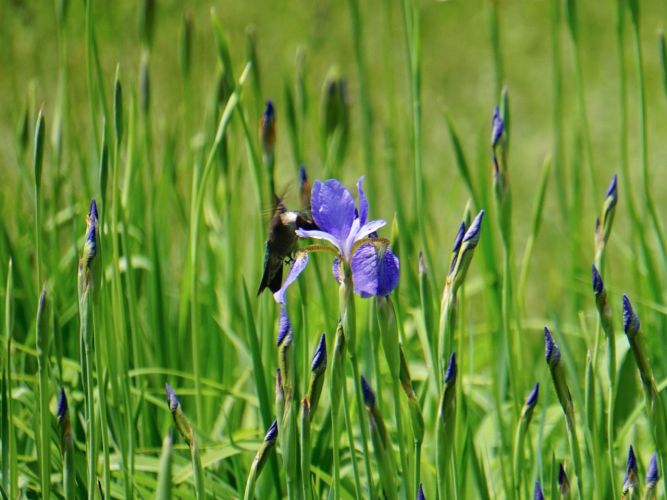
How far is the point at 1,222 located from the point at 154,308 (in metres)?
0.35

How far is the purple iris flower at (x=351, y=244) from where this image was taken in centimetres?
95

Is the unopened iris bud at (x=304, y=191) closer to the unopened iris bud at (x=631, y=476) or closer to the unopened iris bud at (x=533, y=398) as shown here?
the unopened iris bud at (x=533, y=398)

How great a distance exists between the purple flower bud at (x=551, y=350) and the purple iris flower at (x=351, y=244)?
174 millimetres

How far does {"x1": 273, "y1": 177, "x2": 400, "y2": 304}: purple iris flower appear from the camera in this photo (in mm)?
952

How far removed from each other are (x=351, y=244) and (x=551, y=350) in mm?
242

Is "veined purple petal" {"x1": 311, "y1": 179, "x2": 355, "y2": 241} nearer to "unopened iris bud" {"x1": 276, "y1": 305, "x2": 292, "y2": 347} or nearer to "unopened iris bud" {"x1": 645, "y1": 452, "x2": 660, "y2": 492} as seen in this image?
"unopened iris bud" {"x1": 276, "y1": 305, "x2": 292, "y2": 347}

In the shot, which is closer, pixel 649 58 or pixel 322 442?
pixel 322 442

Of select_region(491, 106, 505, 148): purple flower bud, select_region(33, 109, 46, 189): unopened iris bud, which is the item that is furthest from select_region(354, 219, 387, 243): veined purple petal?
select_region(33, 109, 46, 189): unopened iris bud

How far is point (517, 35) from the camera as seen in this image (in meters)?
5.61

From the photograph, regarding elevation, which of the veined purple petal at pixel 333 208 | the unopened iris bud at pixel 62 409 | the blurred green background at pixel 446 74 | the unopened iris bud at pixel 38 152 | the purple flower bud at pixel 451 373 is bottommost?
the unopened iris bud at pixel 62 409


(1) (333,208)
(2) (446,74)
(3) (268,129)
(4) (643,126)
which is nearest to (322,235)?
(1) (333,208)

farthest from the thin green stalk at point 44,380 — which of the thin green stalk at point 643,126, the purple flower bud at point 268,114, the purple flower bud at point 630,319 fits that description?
the thin green stalk at point 643,126

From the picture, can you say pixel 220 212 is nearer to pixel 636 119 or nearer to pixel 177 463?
pixel 177 463

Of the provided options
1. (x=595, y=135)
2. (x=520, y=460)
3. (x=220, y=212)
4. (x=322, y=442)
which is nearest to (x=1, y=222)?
(x=220, y=212)
